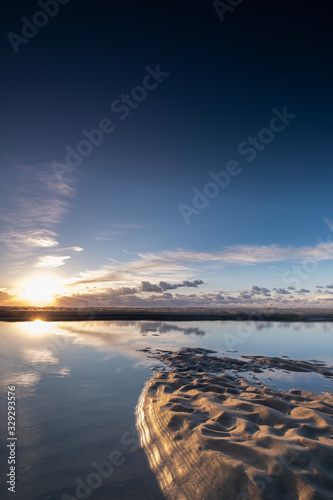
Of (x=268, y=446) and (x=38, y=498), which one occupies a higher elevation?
(x=268, y=446)

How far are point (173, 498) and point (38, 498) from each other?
85.8 inches

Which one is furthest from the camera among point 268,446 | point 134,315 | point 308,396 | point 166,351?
point 134,315

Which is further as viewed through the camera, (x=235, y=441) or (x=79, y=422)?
(x=79, y=422)

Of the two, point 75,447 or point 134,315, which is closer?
point 75,447

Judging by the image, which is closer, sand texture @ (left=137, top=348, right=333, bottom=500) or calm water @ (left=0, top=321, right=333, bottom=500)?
sand texture @ (left=137, top=348, right=333, bottom=500)

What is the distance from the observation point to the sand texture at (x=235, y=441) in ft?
13.9

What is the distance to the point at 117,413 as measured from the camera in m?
7.51

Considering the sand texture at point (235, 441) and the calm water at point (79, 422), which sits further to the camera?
the calm water at point (79, 422)

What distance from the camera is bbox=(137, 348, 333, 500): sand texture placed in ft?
13.9

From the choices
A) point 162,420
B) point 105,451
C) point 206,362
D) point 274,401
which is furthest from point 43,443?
point 206,362

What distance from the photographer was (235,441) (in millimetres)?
5355

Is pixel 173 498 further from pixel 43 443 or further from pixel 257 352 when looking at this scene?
pixel 257 352

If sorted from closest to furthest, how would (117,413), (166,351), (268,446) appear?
(268,446) < (117,413) < (166,351)

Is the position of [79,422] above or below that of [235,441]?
below
